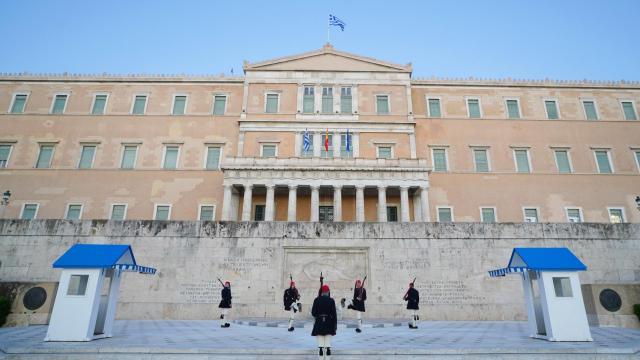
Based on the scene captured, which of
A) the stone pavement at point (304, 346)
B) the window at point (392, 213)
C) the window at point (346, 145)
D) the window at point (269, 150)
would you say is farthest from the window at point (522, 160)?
the stone pavement at point (304, 346)

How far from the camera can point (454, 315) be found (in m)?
13.9

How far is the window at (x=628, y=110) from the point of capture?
110ft

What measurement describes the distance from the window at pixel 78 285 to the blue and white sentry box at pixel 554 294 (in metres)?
11.0

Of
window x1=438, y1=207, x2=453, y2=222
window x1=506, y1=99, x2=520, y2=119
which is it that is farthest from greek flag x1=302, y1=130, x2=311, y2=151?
window x1=506, y1=99, x2=520, y2=119

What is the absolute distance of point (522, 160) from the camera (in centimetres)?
3198

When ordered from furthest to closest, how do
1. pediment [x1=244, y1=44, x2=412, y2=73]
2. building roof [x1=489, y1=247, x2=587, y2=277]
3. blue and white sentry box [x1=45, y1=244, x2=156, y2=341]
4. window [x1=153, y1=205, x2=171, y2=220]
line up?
pediment [x1=244, y1=44, x2=412, y2=73]
window [x1=153, y1=205, x2=171, y2=220]
building roof [x1=489, y1=247, x2=587, y2=277]
blue and white sentry box [x1=45, y1=244, x2=156, y2=341]

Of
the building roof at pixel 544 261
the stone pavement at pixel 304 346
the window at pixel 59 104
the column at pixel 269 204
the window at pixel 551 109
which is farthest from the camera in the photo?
the window at pixel 551 109

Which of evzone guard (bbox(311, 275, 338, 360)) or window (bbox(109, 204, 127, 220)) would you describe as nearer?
evzone guard (bbox(311, 275, 338, 360))

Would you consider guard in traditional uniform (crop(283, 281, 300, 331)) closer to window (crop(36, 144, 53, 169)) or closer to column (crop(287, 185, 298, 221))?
column (crop(287, 185, 298, 221))

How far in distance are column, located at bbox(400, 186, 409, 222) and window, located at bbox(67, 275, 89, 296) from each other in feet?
70.2

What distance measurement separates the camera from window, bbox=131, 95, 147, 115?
33219 millimetres

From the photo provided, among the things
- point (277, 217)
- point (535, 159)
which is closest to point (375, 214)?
point (277, 217)

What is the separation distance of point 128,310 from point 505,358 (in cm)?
1259

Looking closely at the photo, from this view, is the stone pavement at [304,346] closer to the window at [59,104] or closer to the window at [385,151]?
the window at [385,151]
